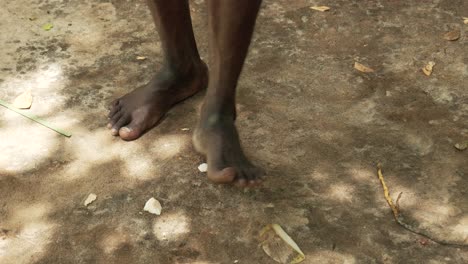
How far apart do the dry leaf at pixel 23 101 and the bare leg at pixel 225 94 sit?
0.77 metres

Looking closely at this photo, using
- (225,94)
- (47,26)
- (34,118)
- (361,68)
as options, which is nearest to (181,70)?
(225,94)

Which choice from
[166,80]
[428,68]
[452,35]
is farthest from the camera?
[452,35]

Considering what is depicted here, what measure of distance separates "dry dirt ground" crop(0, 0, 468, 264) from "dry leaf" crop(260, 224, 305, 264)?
0.03 meters

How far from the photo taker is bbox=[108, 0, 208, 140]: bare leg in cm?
271

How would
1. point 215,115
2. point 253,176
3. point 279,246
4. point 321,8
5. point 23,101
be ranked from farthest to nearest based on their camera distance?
point 321,8 → point 23,101 → point 215,115 → point 253,176 → point 279,246

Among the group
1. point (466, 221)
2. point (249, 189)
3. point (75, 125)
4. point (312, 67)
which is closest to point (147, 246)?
point (249, 189)

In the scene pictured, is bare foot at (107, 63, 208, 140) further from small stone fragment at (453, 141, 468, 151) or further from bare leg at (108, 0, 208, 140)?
small stone fragment at (453, 141, 468, 151)

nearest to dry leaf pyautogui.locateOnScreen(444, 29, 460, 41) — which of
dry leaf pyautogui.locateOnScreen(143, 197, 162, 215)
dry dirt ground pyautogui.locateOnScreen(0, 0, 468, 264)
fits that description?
dry dirt ground pyautogui.locateOnScreen(0, 0, 468, 264)

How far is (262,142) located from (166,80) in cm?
45

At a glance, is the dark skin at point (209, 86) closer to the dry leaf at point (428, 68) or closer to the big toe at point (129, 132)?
the big toe at point (129, 132)

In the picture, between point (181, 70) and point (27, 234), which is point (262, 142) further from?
point (27, 234)

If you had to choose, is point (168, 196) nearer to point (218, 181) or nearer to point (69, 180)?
point (218, 181)

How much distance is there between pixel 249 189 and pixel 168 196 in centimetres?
28

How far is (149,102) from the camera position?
2.83m
